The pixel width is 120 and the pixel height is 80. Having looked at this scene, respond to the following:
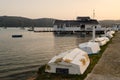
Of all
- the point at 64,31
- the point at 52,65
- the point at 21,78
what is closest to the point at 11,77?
the point at 21,78

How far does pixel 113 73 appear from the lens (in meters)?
12.7

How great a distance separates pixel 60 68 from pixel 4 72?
874 centimetres

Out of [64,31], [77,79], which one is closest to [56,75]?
[77,79]

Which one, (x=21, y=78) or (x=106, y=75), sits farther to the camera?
(x=21, y=78)

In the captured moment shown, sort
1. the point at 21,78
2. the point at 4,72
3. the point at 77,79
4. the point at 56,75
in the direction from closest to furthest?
the point at 77,79 < the point at 56,75 < the point at 21,78 < the point at 4,72

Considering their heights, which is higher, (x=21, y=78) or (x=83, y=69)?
(x=83, y=69)

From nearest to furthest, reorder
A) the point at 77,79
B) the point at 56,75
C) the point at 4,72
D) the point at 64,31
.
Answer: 1. the point at 77,79
2. the point at 56,75
3. the point at 4,72
4. the point at 64,31

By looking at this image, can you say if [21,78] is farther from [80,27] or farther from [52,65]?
[80,27]

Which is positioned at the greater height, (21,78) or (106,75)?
(106,75)

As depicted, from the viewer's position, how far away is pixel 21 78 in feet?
56.2

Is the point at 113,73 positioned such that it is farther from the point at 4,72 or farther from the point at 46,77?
the point at 4,72

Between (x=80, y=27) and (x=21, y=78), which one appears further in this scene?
(x=80, y=27)

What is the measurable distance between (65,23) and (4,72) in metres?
73.5

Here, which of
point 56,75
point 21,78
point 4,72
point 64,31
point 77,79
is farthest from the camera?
point 64,31
